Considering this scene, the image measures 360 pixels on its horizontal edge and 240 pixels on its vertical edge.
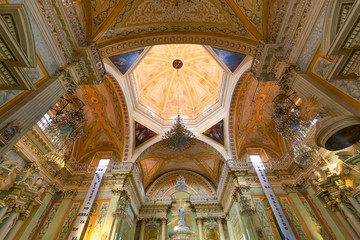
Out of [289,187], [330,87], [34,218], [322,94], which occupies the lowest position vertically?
[34,218]

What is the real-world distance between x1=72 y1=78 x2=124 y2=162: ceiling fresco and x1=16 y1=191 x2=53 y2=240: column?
3087 millimetres

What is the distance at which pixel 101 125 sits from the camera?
467 inches

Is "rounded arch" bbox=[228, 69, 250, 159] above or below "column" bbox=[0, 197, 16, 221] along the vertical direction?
above

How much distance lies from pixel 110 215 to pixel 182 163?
25.5 feet

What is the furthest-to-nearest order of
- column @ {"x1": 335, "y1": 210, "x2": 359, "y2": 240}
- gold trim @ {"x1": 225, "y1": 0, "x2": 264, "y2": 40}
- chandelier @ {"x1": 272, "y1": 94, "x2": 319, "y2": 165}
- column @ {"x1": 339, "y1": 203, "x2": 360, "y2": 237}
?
column @ {"x1": 335, "y1": 210, "x2": 359, "y2": 240}, column @ {"x1": 339, "y1": 203, "x2": 360, "y2": 237}, gold trim @ {"x1": 225, "y1": 0, "x2": 264, "y2": 40}, chandelier @ {"x1": 272, "y1": 94, "x2": 319, "y2": 165}

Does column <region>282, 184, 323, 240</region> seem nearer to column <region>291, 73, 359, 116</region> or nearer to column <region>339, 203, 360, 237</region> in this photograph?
column <region>339, 203, 360, 237</region>

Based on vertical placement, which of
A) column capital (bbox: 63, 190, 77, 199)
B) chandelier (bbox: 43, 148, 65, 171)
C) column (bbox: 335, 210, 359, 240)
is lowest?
column (bbox: 335, 210, 359, 240)

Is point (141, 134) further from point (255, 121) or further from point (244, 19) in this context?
point (244, 19)

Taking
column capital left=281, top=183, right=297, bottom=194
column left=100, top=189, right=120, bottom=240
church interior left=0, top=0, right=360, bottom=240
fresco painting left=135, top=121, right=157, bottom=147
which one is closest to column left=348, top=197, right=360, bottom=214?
church interior left=0, top=0, right=360, bottom=240

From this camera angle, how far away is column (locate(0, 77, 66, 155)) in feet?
11.5

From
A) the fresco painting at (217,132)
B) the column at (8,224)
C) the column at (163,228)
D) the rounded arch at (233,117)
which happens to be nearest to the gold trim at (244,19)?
the rounded arch at (233,117)

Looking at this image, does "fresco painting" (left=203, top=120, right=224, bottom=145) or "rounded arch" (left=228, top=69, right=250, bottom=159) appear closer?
"rounded arch" (left=228, top=69, right=250, bottom=159)

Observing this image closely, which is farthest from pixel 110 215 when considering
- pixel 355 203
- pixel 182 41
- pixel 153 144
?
pixel 355 203

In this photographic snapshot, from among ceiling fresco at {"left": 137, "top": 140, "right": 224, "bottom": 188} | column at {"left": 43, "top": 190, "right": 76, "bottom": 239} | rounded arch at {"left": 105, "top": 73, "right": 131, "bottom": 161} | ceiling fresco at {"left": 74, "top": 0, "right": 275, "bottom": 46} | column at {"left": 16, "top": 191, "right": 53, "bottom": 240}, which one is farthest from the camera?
ceiling fresco at {"left": 137, "top": 140, "right": 224, "bottom": 188}
